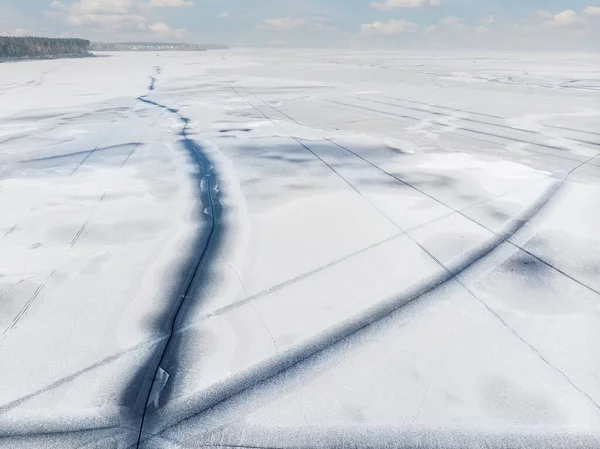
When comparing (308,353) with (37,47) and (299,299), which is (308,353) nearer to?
(299,299)

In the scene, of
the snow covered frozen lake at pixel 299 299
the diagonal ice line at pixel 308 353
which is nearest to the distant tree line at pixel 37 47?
the snow covered frozen lake at pixel 299 299

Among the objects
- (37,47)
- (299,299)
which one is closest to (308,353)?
(299,299)

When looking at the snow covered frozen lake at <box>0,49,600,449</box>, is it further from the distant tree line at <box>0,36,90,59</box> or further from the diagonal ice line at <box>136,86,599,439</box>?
the distant tree line at <box>0,36,90,59</box>

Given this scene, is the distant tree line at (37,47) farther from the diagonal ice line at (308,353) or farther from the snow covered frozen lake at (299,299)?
the diagonal ice line at (308,353)

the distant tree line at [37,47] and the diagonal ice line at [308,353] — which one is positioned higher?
the diagonal ice line at [308,353]

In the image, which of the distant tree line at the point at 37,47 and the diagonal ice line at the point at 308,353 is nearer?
the diagonal ice line at the point at 308,353

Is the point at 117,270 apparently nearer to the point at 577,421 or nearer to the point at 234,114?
the point at 577,421

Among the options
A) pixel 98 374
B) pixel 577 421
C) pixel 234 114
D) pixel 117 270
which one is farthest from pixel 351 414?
pixel 234 114

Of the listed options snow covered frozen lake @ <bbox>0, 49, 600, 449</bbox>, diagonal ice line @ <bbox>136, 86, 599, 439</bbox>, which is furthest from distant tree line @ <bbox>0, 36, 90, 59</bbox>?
diagonal ice line @ <bbox>136, 86, 599, 439</bbox>
